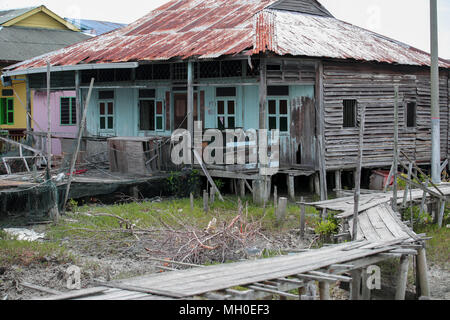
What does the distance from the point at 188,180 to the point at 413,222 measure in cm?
657

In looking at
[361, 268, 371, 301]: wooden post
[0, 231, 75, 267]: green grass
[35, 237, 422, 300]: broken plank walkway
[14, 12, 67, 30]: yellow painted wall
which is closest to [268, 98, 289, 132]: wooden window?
[0, 231, 75, 267]: green grass

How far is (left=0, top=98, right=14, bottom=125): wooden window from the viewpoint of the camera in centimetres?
2805

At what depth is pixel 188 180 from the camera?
1786cm

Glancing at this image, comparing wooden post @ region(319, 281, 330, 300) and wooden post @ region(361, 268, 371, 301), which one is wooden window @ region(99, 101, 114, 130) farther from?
wooden post @ region(319, 281, 330, 300)

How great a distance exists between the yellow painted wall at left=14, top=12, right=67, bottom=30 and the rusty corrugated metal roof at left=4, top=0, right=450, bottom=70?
9578mm

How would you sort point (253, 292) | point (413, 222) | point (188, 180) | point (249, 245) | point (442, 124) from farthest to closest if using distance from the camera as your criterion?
point (442, 124)
point (188, 180)
point (413, 222)
point (249, 245)
point (253, 292)

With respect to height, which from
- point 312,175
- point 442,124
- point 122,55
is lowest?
point 312,175

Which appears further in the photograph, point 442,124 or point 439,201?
point 442,124

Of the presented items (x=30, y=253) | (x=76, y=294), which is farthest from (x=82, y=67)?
(x=76, y=294)

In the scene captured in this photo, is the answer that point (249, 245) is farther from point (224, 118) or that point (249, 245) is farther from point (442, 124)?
Result: point (442, 124)

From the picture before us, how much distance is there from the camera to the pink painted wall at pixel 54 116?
25688 mm

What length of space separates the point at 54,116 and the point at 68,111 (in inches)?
29.6
